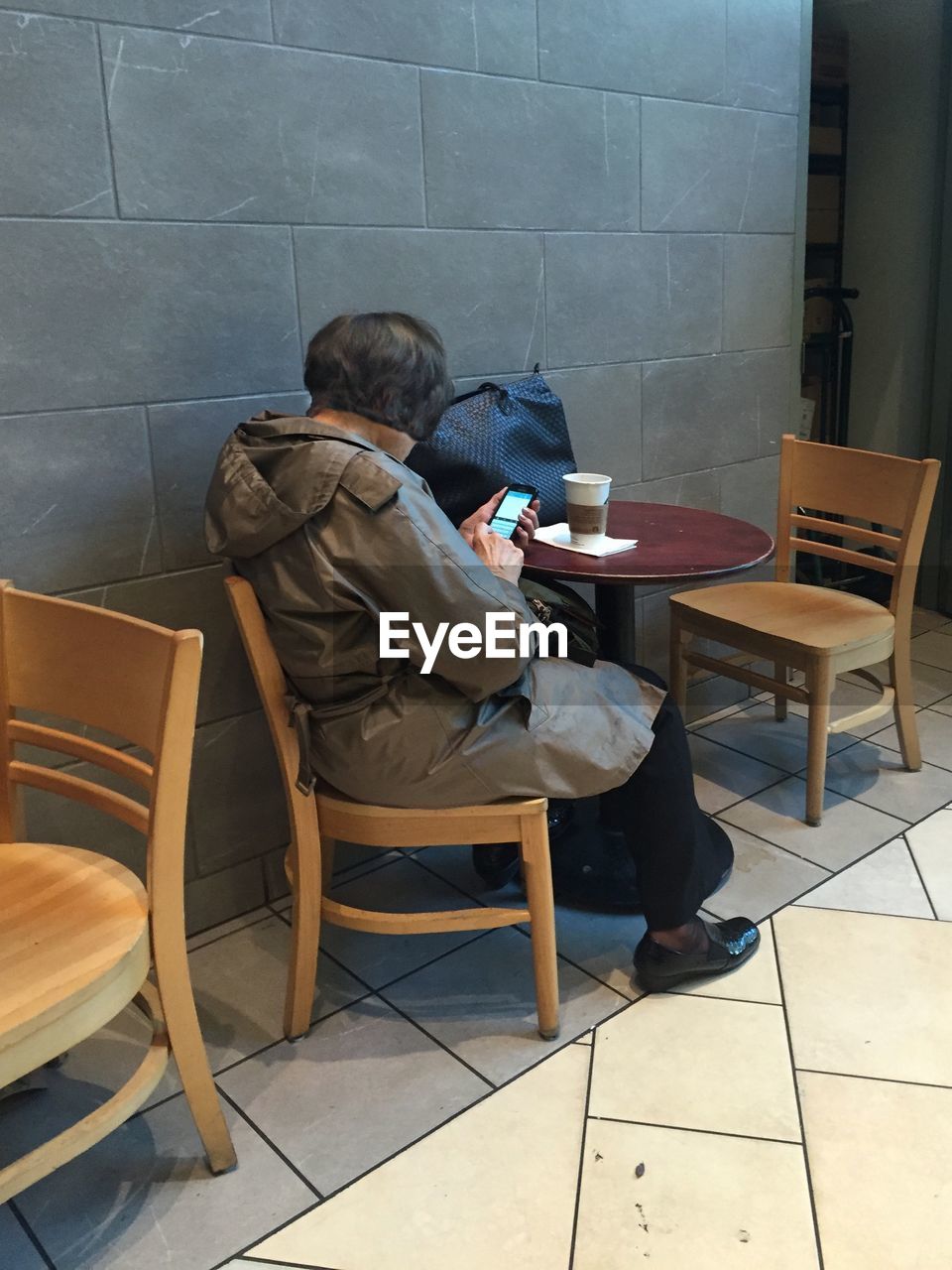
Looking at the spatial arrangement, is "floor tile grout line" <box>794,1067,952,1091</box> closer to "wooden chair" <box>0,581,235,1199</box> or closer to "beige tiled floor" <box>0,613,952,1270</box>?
"beige tiled floor" <box>0,613,952,1270</box>

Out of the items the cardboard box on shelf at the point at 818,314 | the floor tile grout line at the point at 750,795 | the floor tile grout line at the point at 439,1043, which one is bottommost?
the floor tile grout line at the point at 439,1043

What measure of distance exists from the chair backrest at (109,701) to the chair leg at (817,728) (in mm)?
1470

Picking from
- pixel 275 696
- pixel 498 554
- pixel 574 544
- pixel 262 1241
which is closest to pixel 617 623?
pixel 574 544

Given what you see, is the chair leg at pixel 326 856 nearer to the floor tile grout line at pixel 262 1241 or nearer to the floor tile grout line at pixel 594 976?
the floor tile grout line at pixel 594 976

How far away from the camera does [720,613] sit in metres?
2.54

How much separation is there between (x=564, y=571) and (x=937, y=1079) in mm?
1018

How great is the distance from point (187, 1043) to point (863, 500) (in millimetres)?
1950

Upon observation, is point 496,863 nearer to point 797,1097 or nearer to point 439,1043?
point 439,1043

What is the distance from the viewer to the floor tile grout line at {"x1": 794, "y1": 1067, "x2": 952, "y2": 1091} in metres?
1.64

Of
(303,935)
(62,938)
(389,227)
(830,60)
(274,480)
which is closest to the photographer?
(62,938)

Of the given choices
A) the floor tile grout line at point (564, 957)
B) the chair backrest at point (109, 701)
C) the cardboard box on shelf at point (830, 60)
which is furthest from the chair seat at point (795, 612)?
the cardboard box on shelf at point (830, 60)

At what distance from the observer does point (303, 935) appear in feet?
5.74

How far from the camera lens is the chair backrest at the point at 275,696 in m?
1.56

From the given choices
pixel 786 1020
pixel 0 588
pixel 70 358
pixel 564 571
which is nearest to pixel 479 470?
pixel 564 571
